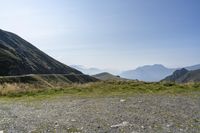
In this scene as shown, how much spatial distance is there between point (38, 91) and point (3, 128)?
16.7 meters

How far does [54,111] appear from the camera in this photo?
57.8 ft

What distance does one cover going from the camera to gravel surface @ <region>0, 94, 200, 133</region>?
12.3 meters

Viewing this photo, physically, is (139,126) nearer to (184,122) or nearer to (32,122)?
(184,122)

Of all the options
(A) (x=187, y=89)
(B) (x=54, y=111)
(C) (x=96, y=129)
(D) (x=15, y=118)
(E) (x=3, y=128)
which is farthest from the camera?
(A) (x=187, y=89)

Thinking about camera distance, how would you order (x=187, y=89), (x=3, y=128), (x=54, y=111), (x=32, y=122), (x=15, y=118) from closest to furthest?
(x=3, y=128), (x=32, y=122), (x=15, y=118), (x=54, y=111), (x=187, y=89)

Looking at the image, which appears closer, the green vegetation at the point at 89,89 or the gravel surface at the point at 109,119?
the gravel surface at the point at 109,119

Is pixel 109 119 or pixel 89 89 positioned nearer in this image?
pixel 109 119

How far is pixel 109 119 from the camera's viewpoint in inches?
560

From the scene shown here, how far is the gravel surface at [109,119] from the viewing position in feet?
40.4

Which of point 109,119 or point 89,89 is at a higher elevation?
point 89,89

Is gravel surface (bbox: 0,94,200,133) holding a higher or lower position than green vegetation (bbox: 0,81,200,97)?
lower

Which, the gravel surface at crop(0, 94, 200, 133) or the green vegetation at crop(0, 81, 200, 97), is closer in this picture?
the gravel surface at crop(0, 94, 200, 133)

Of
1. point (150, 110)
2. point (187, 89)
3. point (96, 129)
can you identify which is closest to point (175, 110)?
point (150, 110)

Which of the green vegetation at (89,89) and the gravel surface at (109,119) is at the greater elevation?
the green vegetation at (89,89)
